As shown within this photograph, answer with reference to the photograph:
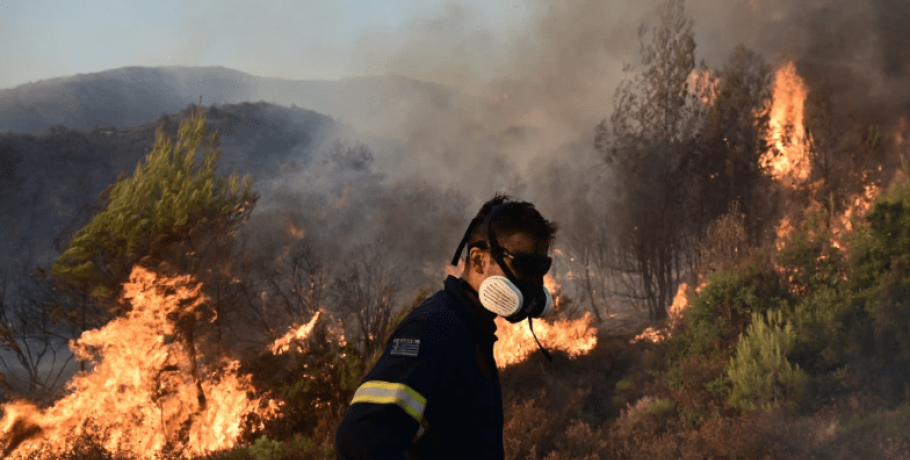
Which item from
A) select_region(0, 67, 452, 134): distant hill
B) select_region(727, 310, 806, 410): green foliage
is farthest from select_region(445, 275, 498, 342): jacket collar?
select_region(0, 67, 452, 134): distant hill

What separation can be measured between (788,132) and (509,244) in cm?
2116

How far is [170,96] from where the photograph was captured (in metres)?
79.9

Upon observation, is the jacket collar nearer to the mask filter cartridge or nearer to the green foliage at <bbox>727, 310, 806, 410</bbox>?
the mask filter cartridge

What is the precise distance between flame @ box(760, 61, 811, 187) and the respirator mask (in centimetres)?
2068

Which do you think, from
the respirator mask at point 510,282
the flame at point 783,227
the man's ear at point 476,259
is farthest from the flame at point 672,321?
the man's ear at point 476,259

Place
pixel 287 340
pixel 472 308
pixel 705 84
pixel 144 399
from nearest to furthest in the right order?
pixel 472 308, pixel 144 399, pixel 287 340, pixel 705 84

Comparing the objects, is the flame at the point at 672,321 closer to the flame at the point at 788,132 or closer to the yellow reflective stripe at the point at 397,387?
the flame at the point at 788,132

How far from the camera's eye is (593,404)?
32.1ft

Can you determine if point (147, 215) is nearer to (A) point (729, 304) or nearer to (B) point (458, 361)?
(B) point (458, 361)

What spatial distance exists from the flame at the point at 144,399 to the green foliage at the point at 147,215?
56 centimetres

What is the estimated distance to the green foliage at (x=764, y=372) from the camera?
25.2 ft

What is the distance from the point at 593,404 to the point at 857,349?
13.1ft

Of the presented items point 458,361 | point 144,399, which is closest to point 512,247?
point 458,361

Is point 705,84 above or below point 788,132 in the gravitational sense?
above
